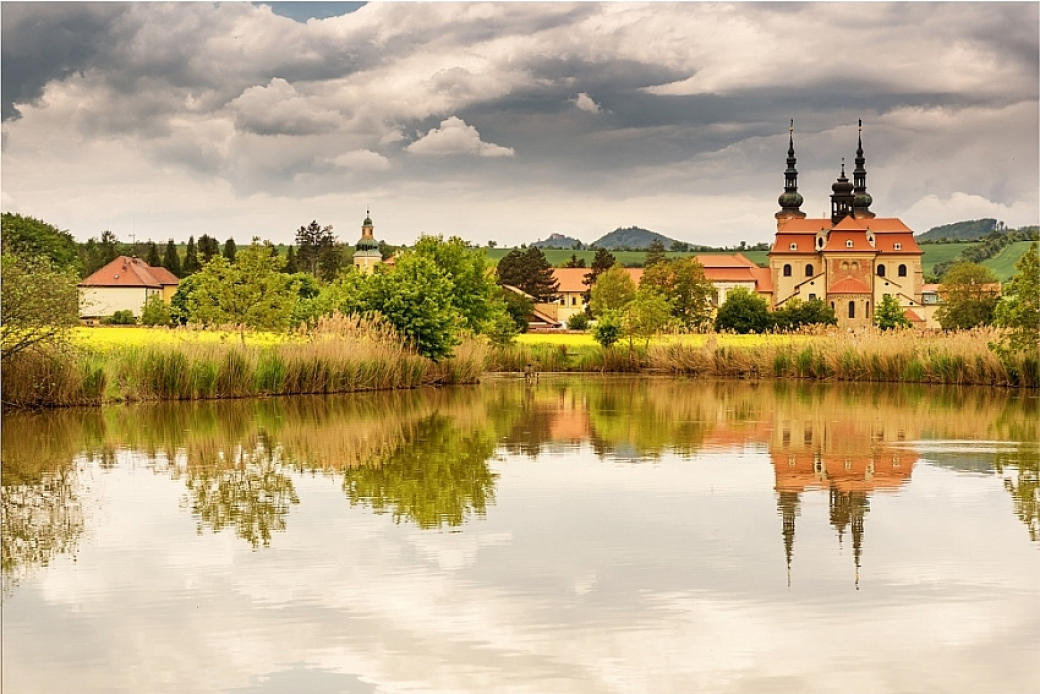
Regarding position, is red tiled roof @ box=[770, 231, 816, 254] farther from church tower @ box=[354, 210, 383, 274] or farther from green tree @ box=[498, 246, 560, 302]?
church tower @ box=[354, 210, 383, 274]

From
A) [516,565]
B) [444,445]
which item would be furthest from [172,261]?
[516,565]

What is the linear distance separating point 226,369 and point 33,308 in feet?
17.5

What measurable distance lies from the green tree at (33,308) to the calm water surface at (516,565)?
14.8 feet

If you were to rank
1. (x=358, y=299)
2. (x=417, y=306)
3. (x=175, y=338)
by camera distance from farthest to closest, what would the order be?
(x=358, y=299), (x=417, y=306), (x=175, y=338)

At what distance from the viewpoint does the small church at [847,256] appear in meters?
120

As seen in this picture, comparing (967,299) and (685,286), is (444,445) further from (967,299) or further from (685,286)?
(685,286)

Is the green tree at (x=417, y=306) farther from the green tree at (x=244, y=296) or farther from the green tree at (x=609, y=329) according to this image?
the green tree at (x=609, y=329)

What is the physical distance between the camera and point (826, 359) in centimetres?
3866

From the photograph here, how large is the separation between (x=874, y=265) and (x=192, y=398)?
106239mm

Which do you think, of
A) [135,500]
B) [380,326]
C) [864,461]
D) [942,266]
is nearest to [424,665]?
[135,500]

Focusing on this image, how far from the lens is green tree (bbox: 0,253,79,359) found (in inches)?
853

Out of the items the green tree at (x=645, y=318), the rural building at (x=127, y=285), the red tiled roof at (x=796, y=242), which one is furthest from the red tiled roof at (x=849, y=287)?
the green tree at (x=645, y=318)

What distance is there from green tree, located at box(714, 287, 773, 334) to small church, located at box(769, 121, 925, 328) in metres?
37.3

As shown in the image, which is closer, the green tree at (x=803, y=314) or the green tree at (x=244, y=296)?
the green tree at (x=244, y=296)
